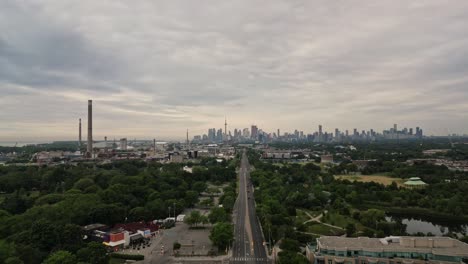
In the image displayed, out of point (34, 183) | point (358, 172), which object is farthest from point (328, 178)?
point (34, 183)

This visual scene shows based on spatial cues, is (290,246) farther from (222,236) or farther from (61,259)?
(61,259)

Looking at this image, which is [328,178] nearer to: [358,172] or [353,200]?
[353,200]

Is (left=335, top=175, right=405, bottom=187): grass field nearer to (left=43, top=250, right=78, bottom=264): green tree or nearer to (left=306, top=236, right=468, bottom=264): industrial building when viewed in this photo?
(left=306, top=236, right=468, bottom=264): industrial building

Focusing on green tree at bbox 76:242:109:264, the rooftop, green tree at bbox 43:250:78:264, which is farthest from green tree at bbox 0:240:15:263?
the rooftop

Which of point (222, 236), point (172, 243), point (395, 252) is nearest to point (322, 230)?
point (222, 236)

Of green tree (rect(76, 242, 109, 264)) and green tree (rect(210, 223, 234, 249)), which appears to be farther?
green tree (rect(210, 223, 234, 249))
